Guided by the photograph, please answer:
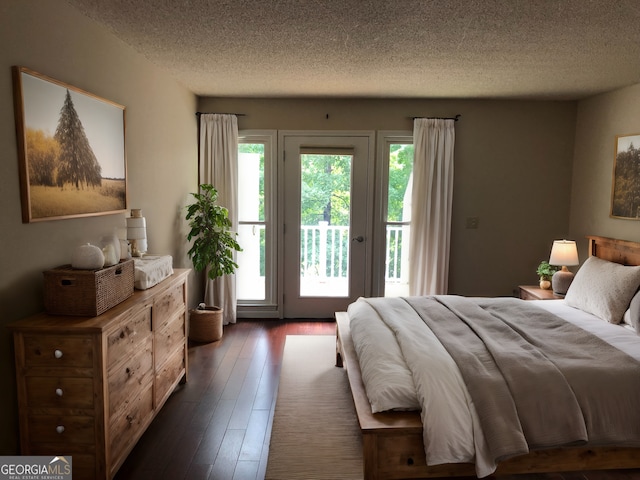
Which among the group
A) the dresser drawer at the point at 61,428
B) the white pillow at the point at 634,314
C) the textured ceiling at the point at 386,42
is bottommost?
the dresser drawer at the point at 61,428

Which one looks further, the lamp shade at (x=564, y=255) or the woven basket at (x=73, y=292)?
the lamp shade at (x=564, y=255)

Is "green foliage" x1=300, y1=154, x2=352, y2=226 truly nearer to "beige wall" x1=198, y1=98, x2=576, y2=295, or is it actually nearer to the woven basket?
"beige wall" x1=198, y1=98, x2=576, y2=295

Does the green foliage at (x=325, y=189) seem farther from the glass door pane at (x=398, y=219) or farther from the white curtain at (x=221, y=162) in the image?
the white curtain at (x=221, y=162)

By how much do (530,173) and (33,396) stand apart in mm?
5048

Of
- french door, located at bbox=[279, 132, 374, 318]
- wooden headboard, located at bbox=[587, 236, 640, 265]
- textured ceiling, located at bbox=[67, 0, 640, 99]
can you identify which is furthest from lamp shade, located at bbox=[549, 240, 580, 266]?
french door, located at bbox=[279, 132, 374, 318]

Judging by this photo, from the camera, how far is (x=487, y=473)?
2.14m

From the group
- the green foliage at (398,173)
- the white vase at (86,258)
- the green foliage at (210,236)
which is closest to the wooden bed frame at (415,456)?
the white vase at (86,258)

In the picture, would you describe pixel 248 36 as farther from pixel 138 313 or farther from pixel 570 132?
pixel 570 132

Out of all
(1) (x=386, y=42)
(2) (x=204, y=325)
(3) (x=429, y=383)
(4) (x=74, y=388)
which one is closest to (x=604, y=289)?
(3) (x=429, y=383)

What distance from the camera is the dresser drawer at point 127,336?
2247 millimetres

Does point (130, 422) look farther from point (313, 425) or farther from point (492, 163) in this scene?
point (492, 163)

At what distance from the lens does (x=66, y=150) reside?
8.20 feet

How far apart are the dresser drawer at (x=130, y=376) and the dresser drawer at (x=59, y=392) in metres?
0.12

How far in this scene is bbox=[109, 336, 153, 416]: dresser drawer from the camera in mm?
2271
